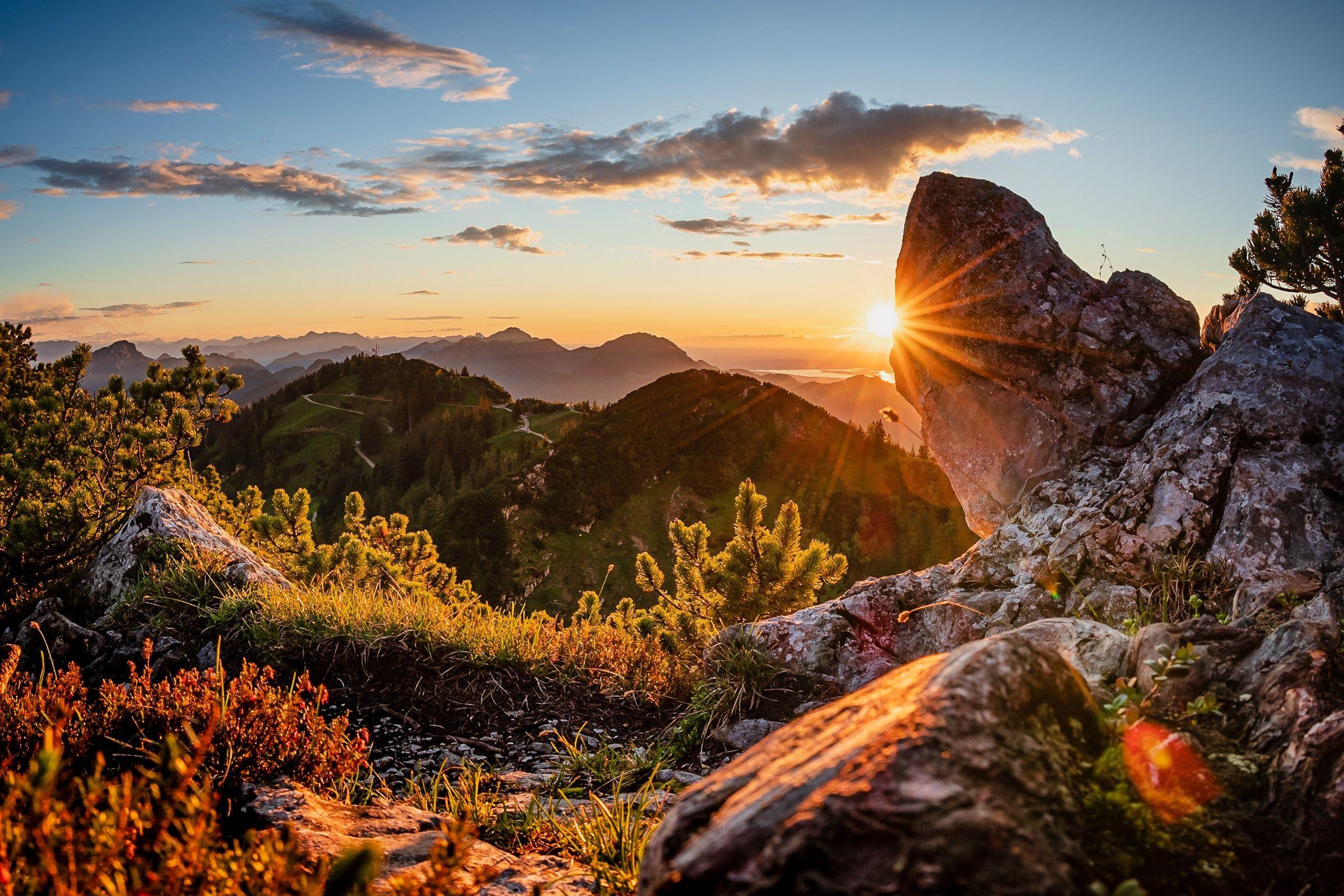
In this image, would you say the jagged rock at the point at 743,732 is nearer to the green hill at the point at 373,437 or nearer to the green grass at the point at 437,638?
the green grass at the point at 437,638

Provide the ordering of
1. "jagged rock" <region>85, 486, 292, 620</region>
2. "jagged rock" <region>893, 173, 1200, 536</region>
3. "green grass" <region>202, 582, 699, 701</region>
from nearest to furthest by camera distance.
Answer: "green grass" <region>202, 582, 699, 701</region>, "jagged rock" <region>893, 173, 1200, 536</region>, "jagged rock" <region>85, 486, 292, 620</region>

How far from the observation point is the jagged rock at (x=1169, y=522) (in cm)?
631

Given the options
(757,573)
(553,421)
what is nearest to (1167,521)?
(757,573)

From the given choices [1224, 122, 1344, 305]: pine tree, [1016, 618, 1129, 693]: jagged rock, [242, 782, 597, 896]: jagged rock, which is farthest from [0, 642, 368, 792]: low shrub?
[1224, 122, 1344, 305]: pine tree

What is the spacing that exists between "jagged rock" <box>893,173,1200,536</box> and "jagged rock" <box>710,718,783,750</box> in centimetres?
444

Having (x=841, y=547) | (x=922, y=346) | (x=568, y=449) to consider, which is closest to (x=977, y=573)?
(x=922, y=346)

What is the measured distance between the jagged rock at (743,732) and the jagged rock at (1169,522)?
103 centimetres

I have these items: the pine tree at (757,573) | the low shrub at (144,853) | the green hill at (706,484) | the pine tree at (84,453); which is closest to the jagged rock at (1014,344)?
the pine tree at (757,573)

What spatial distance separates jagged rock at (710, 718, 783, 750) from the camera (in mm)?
6570

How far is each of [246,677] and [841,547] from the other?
5626cm

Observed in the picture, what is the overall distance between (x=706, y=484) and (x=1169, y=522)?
63.6 metres

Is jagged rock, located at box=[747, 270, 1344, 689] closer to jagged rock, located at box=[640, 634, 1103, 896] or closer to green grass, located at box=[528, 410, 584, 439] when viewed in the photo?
jagged rock, located at box=[640, 634, 1103, 896]

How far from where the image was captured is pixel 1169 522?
6875mm

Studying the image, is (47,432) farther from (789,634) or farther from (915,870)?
(915,870)
